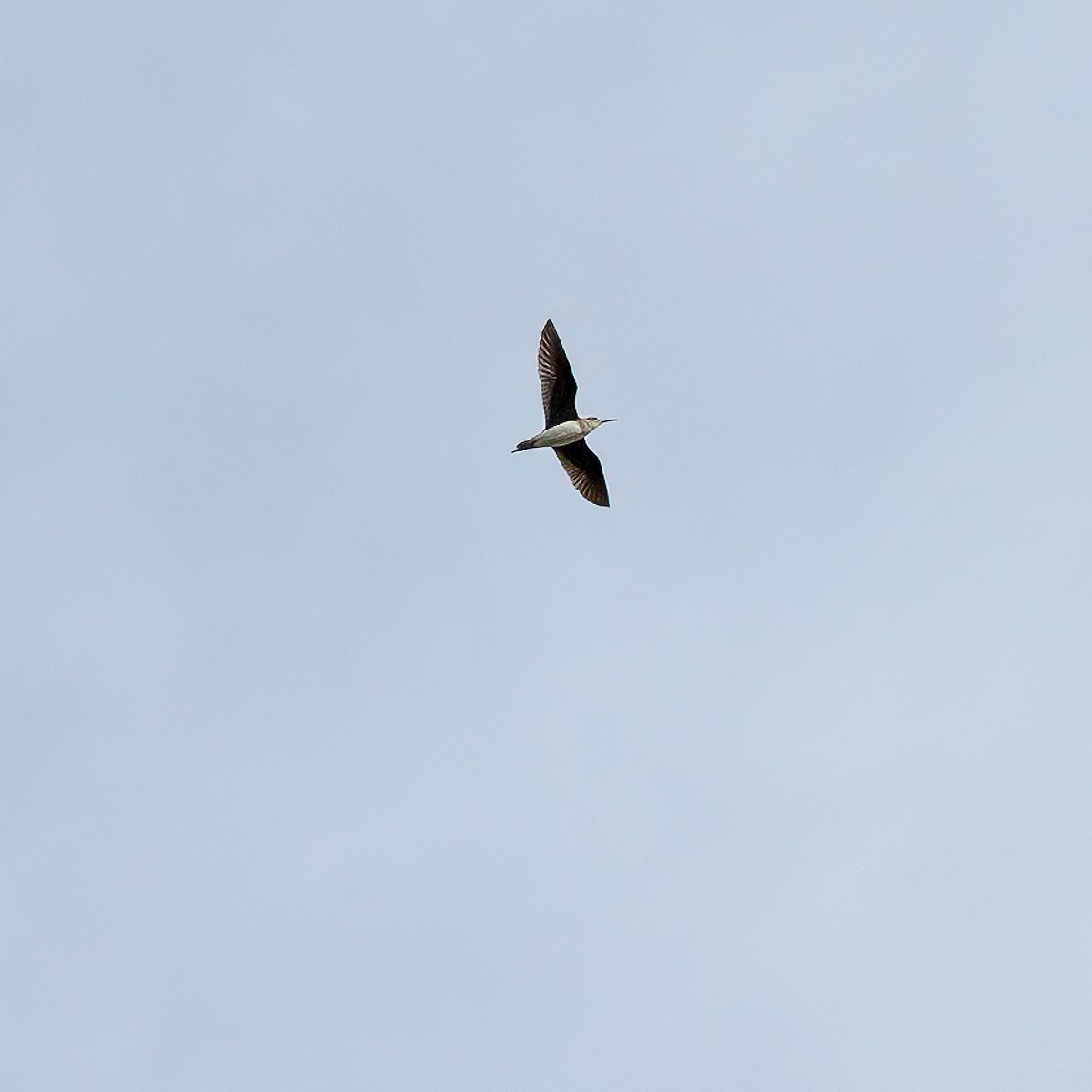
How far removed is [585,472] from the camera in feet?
284

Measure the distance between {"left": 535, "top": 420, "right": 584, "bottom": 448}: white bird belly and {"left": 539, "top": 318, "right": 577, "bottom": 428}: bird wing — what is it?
27.0 inches

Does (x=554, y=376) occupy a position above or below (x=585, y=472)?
above

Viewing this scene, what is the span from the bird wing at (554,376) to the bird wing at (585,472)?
2.85 m

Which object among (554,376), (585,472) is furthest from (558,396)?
(585,472)

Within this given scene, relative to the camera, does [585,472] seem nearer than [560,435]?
No

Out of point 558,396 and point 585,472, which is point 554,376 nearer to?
point 558,396

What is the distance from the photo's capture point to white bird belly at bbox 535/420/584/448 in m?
82.0

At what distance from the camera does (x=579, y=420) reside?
273 ft

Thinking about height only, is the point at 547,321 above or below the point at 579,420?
above

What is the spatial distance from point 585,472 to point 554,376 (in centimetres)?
597

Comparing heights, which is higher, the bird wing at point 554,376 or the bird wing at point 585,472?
the bird wing at point 554,376

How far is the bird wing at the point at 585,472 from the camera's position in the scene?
282 feet

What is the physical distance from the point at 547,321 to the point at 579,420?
527cm

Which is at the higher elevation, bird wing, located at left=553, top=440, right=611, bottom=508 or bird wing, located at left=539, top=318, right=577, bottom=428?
bird wing, located at left=539, top=318, right=577, bottom=428
